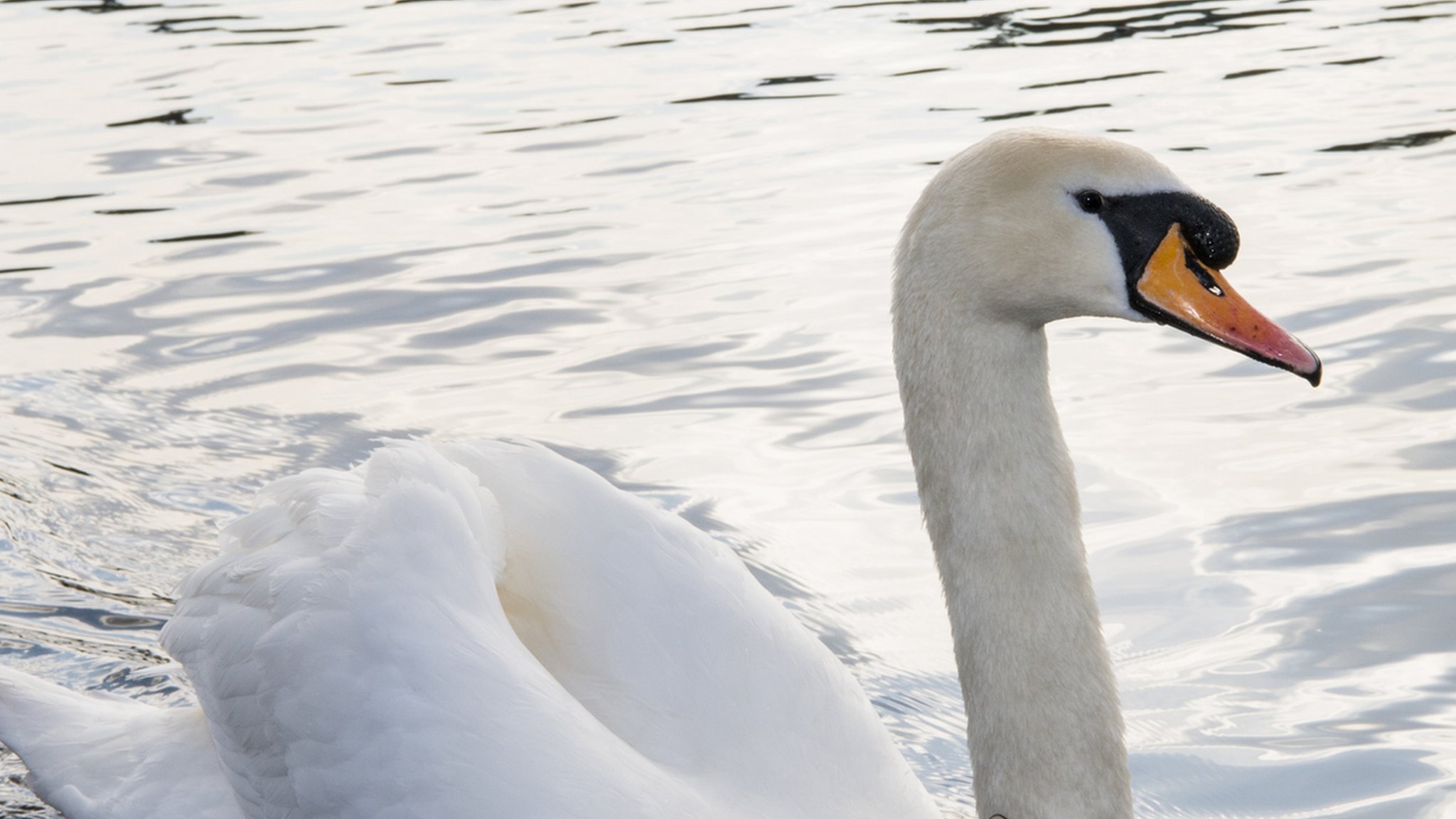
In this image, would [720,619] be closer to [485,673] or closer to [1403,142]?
[485,673]

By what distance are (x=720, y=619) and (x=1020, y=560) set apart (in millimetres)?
703

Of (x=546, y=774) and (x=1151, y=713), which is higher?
(x=546, y=774)

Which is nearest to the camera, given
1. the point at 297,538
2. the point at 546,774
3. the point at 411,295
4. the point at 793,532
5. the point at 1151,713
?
the point at 546,774

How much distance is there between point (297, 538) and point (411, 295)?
4587 mm

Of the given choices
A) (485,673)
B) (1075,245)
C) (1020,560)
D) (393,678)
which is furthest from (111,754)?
(1075,245)

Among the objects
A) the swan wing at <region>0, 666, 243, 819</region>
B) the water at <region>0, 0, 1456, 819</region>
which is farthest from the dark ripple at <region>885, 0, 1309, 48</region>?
the swan wing at <region>0, 666, 243, 819</region>

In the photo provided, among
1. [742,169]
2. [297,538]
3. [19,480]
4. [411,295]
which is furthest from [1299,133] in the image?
[297,538]

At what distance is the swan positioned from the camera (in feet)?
10.7

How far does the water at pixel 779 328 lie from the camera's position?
4816mm

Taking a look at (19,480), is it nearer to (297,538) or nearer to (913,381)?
(297,538)

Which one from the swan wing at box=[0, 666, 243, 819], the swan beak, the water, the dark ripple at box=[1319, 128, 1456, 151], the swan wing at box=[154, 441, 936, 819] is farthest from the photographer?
the dark ripple at box=[1319, 128, 1456, 151]

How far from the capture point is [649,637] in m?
3.73

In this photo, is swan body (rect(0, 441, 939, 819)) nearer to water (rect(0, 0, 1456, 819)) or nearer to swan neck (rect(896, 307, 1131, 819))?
swan neck (rect(896, 307, 1131, 819))

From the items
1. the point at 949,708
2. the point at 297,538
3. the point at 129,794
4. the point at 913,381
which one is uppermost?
the point at 913,381
